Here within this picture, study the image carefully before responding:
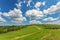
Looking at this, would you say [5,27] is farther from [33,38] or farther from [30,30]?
[33,38]

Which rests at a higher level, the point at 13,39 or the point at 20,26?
the point at 20,26

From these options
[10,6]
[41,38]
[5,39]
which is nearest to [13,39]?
[5,39]

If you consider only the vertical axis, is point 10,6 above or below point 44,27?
above

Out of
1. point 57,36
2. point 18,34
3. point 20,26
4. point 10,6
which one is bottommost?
point 57,36

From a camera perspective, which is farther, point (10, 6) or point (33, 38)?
point (10, 6)

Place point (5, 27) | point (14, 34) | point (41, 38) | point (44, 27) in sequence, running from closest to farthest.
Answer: point (41, 38), point (14, 34), point (44, 27), point (5, 27)

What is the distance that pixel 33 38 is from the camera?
11.5 metres

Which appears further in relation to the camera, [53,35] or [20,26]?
[20,26]

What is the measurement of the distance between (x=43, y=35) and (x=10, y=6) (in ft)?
15.2

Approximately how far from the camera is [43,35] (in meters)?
11.7

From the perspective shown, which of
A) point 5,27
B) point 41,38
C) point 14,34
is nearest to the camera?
point 41,38

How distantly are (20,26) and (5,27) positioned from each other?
6.87ft

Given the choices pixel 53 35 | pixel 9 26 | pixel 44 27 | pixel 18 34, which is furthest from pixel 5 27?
pixel 53 35

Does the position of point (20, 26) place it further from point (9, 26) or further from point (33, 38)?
point (33, 38)
